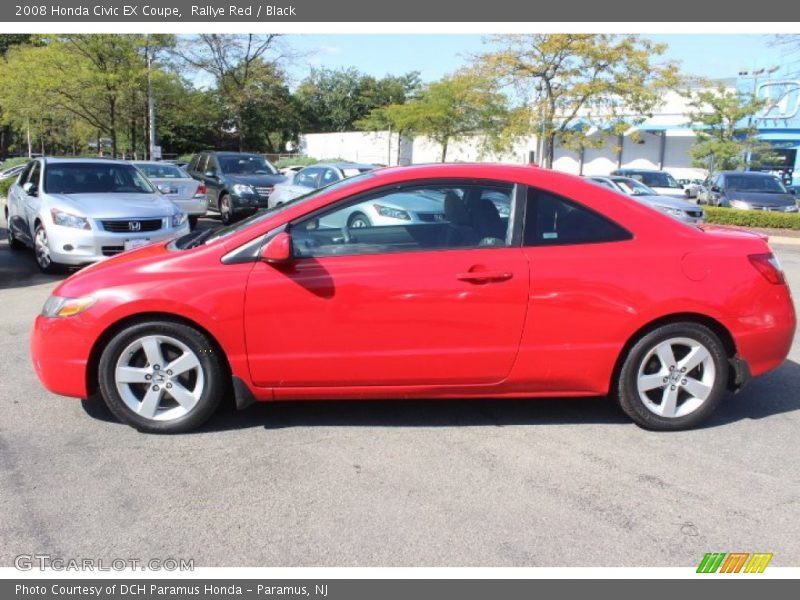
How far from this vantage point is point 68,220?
29.1ft

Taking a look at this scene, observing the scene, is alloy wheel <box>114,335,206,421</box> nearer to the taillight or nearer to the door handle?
the door handle

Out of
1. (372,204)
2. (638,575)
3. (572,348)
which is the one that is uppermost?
(372,204)

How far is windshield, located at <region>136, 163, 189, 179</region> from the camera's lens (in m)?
A: 14.7

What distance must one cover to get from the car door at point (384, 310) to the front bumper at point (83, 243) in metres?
5.44

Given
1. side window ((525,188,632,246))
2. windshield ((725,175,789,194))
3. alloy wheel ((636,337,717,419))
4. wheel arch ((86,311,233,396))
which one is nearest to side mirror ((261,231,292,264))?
wheel arch ((86,311,233,396))

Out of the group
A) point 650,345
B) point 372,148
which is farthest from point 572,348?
point 372,148

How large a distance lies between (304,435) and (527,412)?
4.94ft

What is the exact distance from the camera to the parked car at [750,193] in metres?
19.0

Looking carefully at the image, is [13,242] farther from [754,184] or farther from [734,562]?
[754,184]

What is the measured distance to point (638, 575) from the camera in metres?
2.85

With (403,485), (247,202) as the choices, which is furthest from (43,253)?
(403,485)

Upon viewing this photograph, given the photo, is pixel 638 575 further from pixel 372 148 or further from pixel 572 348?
pixel 372 148

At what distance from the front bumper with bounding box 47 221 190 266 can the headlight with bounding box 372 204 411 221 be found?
213 inches

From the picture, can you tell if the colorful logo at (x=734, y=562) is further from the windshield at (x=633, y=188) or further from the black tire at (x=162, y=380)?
the windshield at (x=633, y=188)
